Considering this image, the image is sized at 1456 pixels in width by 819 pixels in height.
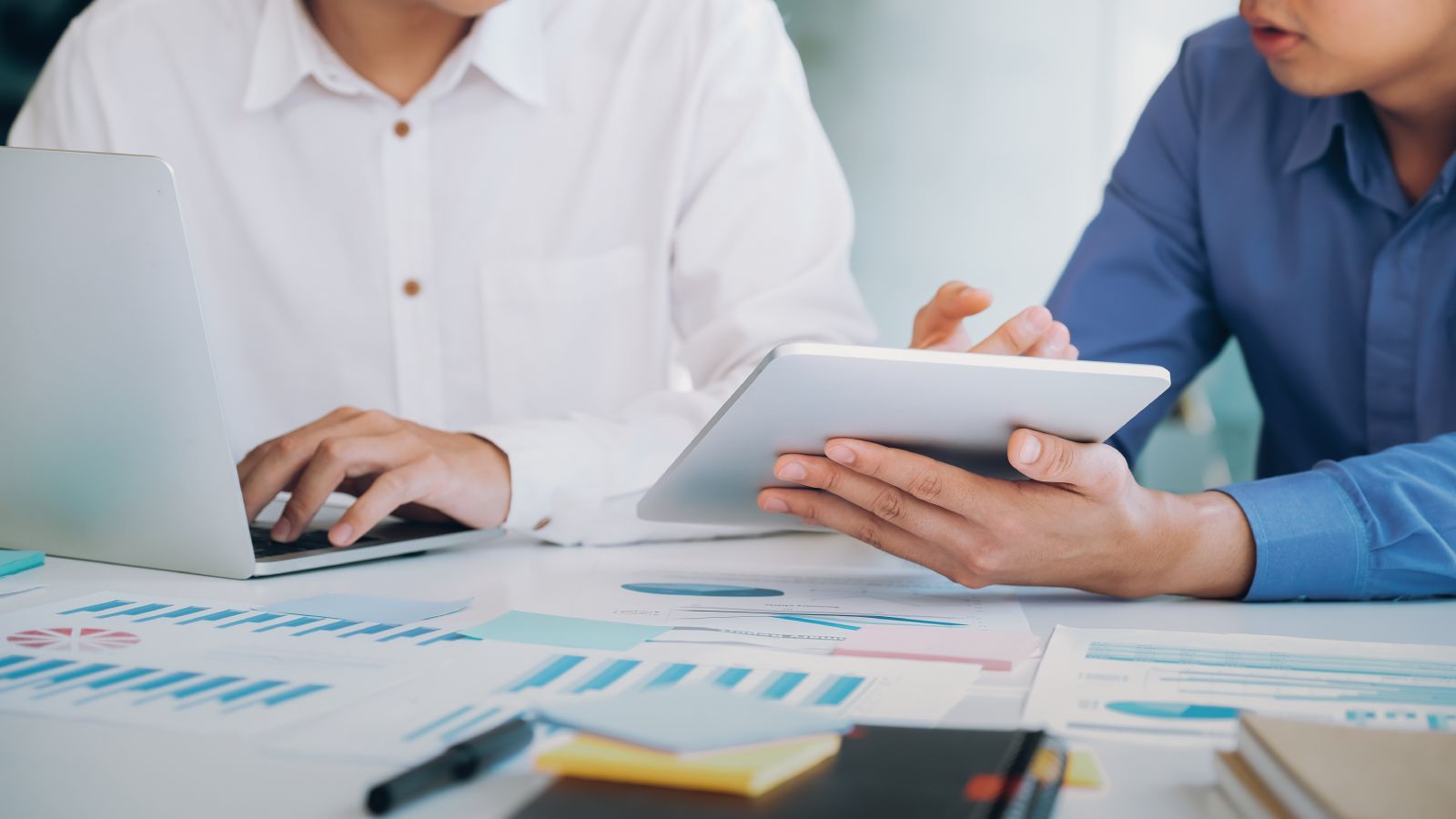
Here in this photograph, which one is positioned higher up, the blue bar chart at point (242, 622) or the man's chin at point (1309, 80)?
the man's chin at point (1309, 80)

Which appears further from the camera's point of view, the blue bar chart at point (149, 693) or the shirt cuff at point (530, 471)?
the shirt cuff at point (530, 471)

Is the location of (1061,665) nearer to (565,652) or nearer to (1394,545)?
(565,652)

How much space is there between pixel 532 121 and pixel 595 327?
0.89 feet

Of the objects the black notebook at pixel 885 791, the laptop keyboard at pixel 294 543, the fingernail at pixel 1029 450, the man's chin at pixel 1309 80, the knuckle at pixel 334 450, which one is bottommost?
the laptop keyboard at pixel 294 543

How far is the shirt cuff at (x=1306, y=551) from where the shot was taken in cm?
90

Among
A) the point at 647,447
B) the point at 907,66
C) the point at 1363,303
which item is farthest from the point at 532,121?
the point at 907,66

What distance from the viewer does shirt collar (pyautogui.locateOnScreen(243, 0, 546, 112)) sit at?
1516 millimetres

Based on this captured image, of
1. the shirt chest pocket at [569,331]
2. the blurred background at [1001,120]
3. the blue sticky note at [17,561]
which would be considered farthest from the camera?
the blurred background at [1001,120]

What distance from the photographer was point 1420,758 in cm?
45

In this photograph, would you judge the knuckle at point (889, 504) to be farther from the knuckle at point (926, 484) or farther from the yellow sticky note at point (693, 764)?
the yellow sticky note at point (693, 764)

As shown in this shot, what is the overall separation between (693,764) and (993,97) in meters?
3.25

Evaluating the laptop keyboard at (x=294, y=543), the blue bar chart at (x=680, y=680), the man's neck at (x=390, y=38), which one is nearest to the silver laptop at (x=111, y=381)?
the laptop keyboard at (x=294, y=543)

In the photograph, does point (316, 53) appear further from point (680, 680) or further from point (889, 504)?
point (680, 680)

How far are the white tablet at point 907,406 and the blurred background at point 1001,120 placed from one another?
263 centimetres
